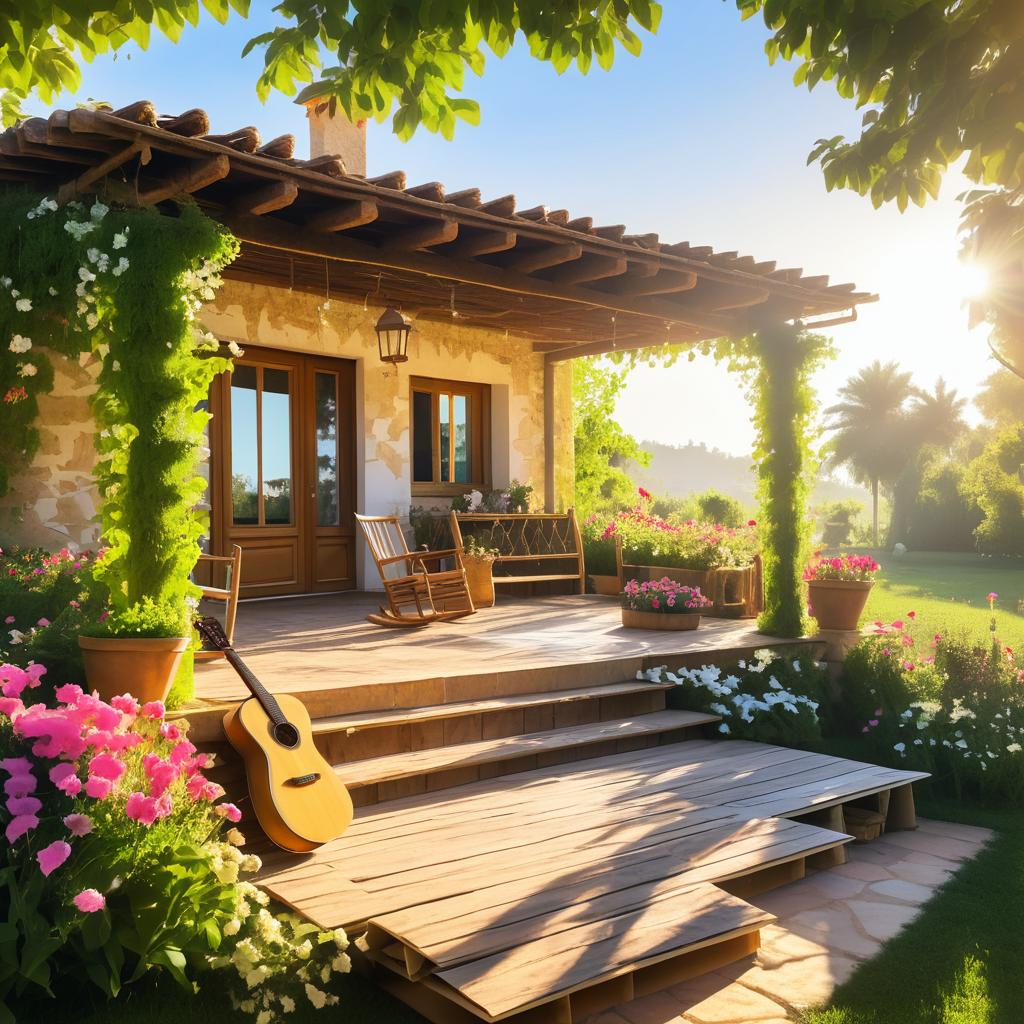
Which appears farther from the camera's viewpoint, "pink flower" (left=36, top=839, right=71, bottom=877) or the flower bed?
the flower bed

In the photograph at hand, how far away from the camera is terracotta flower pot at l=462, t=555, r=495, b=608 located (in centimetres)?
816

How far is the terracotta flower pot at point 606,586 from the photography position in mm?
9398

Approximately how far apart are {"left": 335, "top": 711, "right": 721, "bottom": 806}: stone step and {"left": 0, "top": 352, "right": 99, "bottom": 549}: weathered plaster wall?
3.01 meters

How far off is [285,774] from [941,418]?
182 feet

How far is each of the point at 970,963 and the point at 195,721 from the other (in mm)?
2810

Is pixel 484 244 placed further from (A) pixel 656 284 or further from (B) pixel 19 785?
(B) pixel 19 785

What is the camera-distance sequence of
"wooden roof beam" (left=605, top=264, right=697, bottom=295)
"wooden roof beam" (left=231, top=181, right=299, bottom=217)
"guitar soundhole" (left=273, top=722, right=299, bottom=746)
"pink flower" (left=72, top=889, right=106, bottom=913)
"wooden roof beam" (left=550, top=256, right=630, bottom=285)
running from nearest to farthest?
"pink flower" (left=72, top=889, right=106, bottom=913)
"guitar soundhole" (left=273, top=722, right=299, bottom=746)
"wooden roof beam" (left=231, top=181, right=299, bottom=217)
"wooden roof beam" (left=550, top=256, right=630, bottom=285)
"wooden roof beam" (left=605, top=264, right=697, bottom=295)

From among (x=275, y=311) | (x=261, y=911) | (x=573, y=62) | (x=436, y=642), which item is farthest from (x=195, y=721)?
(x=275, y=311)

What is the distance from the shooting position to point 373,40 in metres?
2.59

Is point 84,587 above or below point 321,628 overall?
above

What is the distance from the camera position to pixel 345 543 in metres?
8.55

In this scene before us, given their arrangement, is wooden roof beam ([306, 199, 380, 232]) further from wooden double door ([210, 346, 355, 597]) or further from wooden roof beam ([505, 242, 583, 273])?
wooden double door ([210, 346, 355, 597])

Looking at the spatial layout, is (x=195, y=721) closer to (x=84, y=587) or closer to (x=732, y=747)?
(x=84, y=587)

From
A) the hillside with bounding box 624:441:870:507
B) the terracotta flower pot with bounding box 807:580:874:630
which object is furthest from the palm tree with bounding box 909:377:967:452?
the terracotta flower pot with bounding box 807:580:874:630
